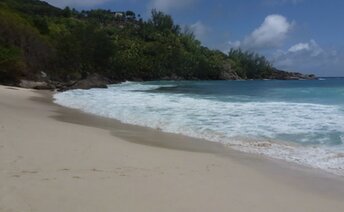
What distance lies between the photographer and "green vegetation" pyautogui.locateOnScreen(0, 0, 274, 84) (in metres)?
45.5

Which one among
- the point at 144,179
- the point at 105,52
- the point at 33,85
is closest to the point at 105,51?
the point at 105,52

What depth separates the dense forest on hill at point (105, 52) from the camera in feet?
149

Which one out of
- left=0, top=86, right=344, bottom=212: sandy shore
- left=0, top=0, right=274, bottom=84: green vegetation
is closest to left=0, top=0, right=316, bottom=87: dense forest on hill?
left=0, top=0, right=274, bottom=84: green vegetation

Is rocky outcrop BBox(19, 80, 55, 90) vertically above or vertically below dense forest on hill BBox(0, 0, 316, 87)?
below

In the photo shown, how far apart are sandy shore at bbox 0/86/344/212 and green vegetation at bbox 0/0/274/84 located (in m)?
31.4

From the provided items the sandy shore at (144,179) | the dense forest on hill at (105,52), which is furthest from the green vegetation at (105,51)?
the sandy shore at (144,179)

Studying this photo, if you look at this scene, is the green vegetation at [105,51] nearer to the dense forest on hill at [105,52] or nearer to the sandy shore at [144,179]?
the dense forest on hill at [105,52]

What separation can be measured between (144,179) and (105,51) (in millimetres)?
68732

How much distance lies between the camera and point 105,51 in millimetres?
73188

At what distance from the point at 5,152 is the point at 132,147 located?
2946 mm

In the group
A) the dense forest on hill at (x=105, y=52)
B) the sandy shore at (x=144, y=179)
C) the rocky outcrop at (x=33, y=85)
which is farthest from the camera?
the dense forest on hill at (x=105, y=52)

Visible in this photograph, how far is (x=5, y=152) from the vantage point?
23.8ft

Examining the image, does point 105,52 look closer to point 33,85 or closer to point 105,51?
point 105,51

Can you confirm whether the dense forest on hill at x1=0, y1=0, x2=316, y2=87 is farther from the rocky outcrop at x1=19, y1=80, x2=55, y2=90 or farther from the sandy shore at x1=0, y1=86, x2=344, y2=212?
the sandy shore at x1=0, y1=86, x2=344, y2=212
